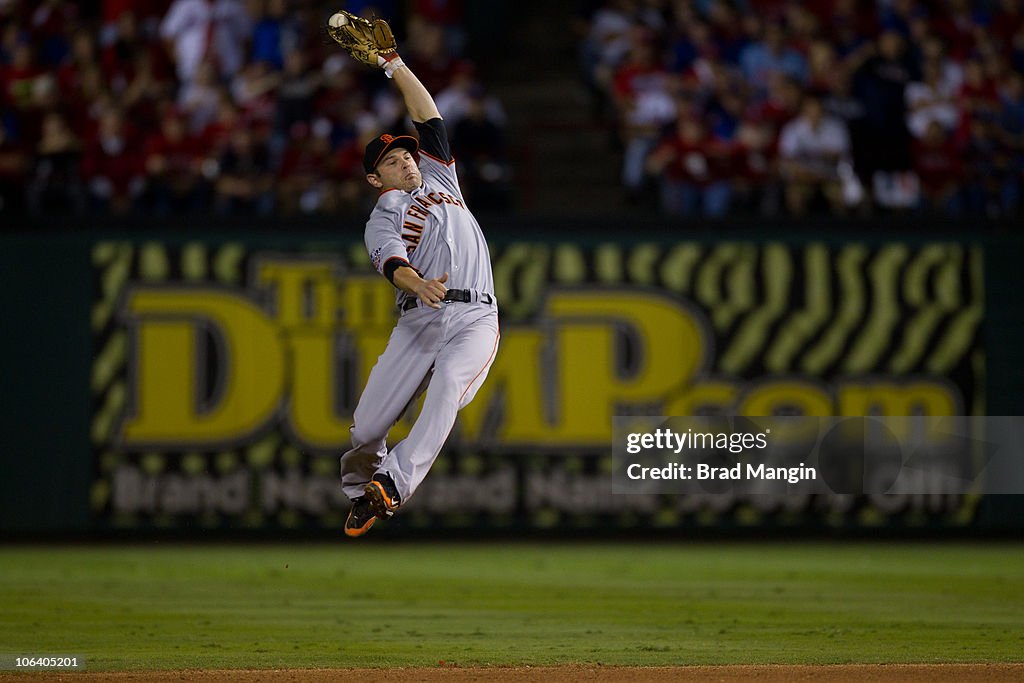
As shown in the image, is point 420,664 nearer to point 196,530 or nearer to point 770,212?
point 196,530

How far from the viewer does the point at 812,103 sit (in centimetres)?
1673

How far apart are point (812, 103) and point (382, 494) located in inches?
382

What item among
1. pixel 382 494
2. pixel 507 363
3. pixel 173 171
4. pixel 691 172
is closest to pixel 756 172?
pixel 691 172

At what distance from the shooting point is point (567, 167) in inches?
718

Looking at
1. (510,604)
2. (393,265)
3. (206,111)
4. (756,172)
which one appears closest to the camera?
(393,265)

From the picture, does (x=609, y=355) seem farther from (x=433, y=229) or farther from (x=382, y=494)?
(x=382, y=494)

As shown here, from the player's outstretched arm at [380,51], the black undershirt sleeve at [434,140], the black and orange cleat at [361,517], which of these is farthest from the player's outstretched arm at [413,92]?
the black and orange cleat at [361,517]

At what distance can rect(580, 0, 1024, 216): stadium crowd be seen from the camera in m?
16.5

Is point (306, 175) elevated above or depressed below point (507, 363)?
above

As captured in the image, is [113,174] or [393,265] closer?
[393,265]

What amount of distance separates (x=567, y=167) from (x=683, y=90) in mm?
1850

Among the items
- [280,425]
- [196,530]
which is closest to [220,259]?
[280,425]

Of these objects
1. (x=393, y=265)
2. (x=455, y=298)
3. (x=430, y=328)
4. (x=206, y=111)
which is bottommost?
(x=430, y=328)

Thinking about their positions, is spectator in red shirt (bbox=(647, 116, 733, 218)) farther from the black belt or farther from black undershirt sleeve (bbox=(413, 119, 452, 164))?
the black belt
